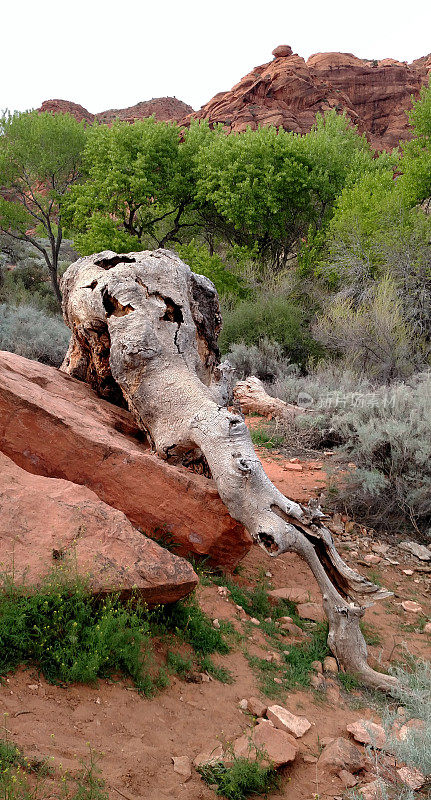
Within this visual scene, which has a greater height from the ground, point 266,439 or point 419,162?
point 419,162

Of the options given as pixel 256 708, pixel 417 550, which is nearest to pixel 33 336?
pixel 417 550

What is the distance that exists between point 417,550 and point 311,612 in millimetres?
1909

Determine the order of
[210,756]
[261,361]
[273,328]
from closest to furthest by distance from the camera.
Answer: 1. [210,756]
2. [261,361]
3. [273,328]

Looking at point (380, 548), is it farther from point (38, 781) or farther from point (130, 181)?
point (130, 181)

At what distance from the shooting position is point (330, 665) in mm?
3506

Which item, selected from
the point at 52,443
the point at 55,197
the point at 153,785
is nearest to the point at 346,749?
the point at 153,785

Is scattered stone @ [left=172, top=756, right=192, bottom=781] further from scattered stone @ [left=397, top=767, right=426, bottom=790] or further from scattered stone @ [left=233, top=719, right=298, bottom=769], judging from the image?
scattered stone @ [left=397, top=767, right=426, bottom=790]

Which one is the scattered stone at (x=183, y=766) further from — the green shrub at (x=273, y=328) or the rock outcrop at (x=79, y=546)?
the green shrub at (x=273, y=328)

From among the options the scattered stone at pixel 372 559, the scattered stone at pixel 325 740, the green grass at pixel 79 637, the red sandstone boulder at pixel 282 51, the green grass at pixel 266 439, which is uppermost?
the red sandstone boulder at pixel 282 51

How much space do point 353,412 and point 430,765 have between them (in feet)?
16.5

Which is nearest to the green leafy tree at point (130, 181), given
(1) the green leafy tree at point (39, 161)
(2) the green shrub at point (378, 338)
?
(1) the green leafy tree at point (39, 161)

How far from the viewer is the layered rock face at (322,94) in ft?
164

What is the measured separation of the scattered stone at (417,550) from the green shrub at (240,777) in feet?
11.6

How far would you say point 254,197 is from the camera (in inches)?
735
